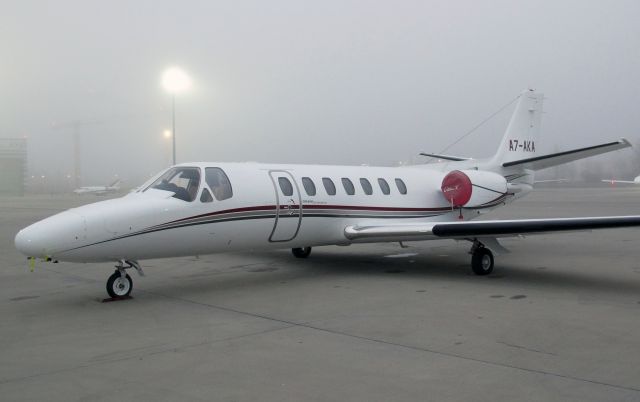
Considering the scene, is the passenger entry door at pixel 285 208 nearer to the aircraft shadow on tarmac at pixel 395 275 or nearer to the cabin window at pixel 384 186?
the aircraft shadow on tarmac at pixel 395 275

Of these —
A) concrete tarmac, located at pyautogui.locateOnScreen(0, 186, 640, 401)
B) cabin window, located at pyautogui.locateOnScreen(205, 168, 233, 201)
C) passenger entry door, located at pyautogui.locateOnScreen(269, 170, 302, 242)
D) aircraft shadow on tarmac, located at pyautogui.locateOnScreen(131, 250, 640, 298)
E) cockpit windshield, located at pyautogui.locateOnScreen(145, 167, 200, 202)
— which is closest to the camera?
concrete tarmac, located at pyautogui.locateOnScreen(0, 186, 640, 401)

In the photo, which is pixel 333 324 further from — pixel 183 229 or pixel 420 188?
pixel 420 188

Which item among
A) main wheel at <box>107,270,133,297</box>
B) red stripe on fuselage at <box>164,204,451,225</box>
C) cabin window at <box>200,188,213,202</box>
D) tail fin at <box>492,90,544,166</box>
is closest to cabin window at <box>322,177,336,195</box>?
red stripe on fuselage at <box>164,204,451,225</box>

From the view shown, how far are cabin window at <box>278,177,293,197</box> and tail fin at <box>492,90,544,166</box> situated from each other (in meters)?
7.49

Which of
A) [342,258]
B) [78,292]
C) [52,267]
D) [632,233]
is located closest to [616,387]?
[78,292]

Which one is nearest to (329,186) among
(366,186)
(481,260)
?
(366,186)

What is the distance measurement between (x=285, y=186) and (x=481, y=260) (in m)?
4.14

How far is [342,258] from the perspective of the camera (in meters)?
14.3

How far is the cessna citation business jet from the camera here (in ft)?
28.6

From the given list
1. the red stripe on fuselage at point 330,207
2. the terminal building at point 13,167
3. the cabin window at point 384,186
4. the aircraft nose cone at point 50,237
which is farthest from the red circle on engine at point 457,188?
the terminal building at point 13,167

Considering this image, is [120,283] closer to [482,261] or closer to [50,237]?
[50,237]

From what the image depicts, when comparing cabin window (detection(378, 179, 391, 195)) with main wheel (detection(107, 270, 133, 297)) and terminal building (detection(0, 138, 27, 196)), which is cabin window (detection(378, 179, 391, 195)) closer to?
main wheel (detection(107, 270, 133, 297))

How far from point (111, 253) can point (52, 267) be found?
547 cm

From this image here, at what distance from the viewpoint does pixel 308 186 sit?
11898mm
